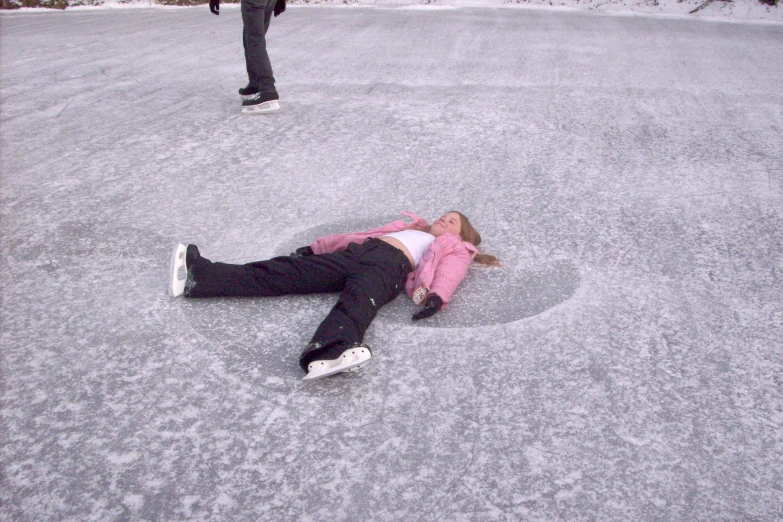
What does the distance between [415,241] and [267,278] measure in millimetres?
713

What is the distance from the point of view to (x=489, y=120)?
575cm

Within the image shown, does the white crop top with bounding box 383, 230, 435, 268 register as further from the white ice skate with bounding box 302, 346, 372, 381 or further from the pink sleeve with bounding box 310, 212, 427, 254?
the white ice skate with bounding box 302, 346, 372, 381

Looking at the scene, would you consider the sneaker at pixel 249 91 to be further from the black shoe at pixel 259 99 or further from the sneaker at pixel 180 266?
the sneaker at pixel 180 266

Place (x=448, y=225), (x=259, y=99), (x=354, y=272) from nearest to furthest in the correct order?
(x=354, y=272) < (x=448, y=225) < (x=259, y=99)

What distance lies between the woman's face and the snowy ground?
10.4 inches

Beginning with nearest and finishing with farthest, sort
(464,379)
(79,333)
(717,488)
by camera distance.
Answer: (717,488) < (464,379) < (79,333)

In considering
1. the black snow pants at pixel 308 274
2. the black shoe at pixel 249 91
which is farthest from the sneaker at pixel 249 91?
the black snow pants at pixel 308 274

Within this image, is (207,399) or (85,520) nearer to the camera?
(85,520)

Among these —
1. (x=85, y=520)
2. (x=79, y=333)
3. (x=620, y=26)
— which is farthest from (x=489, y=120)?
(x=620, y=26)

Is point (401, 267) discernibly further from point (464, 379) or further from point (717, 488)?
point (717, 488)

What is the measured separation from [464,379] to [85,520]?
1.31 metres

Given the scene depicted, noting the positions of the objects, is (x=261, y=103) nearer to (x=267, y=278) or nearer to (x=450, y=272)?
(x=267, y=278)

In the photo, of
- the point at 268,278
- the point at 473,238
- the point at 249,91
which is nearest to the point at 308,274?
the point at 268,278

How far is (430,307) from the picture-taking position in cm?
299
